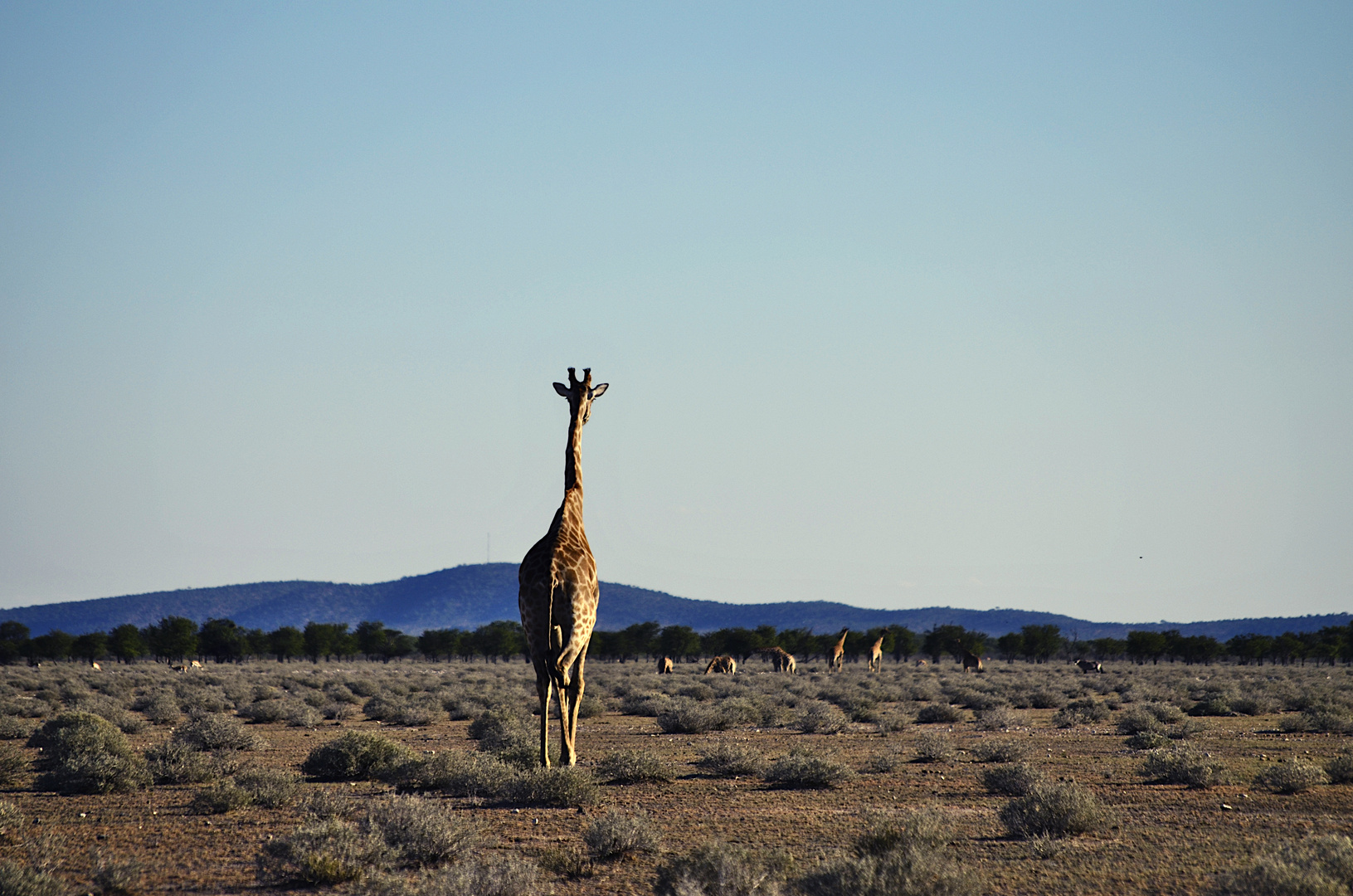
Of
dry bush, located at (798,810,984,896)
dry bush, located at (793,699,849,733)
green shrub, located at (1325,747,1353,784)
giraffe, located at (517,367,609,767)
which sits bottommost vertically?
dry bush, located at (793,699,849,733)

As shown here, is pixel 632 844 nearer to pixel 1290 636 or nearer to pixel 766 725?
pixel 766 725

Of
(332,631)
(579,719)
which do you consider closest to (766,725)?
(579,719)

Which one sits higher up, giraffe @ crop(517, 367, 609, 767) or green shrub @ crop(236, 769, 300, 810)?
giraffe @ crop(517, 367, 609, 767)

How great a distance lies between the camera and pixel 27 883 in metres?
8.52

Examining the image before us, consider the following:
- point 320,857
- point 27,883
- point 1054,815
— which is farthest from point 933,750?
point 27,883

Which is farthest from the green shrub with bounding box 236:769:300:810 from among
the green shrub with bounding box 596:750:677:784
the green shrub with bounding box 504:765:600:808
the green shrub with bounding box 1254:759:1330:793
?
the green shrub with bounding box 1254:759:1330:793

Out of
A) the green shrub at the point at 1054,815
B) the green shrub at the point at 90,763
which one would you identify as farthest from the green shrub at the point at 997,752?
the green shrub at the point at 90,763

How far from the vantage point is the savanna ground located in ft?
33.8

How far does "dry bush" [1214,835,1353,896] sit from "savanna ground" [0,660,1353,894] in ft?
1.15

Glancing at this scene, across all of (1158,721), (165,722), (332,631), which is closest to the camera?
(1158,721)

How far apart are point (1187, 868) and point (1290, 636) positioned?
390ft

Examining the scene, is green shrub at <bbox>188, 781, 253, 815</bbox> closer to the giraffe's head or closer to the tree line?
the giraffe's head

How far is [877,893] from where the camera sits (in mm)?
8180

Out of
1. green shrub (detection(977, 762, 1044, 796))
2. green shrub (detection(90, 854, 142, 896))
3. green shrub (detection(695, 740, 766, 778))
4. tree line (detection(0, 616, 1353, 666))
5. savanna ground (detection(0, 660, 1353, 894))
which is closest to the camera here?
green shrub (detection(90, 854, 142, 896))
